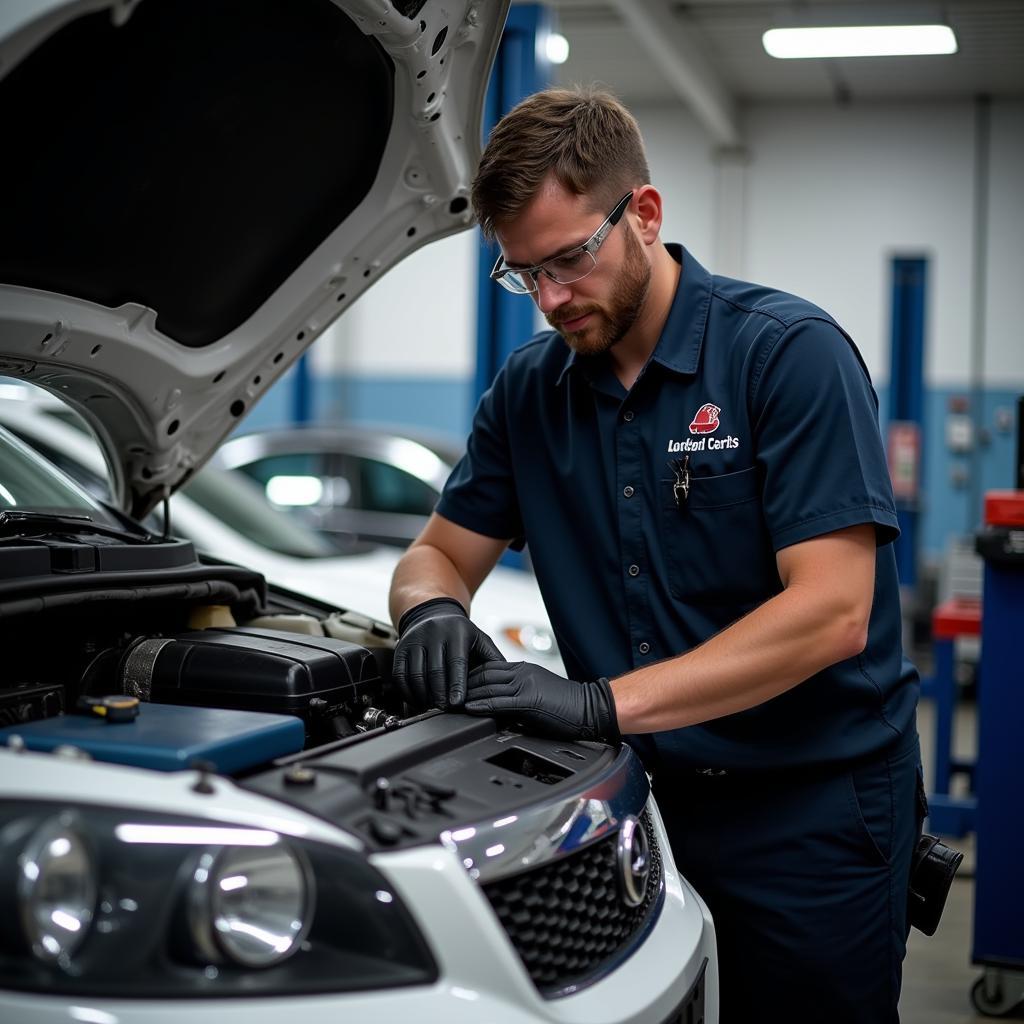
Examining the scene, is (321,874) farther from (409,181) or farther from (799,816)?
(409,181)

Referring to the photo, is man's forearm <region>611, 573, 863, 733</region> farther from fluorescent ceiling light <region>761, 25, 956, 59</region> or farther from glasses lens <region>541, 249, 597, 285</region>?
fluorescent ceiling light <region>761, 25, 956, 59</region>

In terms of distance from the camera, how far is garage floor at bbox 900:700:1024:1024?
3041 millimetres

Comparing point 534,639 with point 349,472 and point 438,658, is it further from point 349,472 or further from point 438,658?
point 349,472

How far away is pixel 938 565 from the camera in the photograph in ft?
31.0

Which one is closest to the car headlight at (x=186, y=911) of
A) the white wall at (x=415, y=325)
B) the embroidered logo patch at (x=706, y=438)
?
the embroidered logo patch at (x=706, y=438)

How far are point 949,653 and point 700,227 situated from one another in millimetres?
7651

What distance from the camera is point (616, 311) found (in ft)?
5.72

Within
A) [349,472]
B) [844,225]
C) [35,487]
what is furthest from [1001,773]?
[844,225]

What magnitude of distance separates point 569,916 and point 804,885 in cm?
57

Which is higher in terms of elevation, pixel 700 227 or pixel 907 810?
pixel 700 227

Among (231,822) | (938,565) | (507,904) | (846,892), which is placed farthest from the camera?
(938,565)

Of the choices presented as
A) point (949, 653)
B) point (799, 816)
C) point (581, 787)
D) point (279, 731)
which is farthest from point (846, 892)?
point (949, 653)

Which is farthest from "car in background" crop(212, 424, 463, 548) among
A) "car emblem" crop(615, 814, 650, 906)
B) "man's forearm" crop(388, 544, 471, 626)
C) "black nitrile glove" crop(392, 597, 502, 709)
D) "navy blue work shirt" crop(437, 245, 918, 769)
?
"car emblem" crop(615, 814, 650, 906)

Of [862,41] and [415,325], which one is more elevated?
[862,41]
